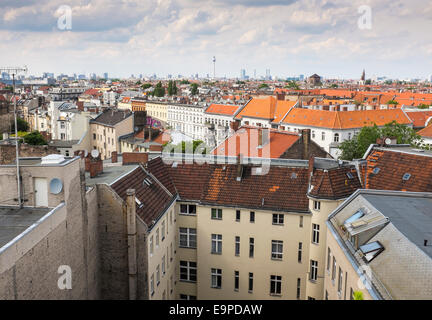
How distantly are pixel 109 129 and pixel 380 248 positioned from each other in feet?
179

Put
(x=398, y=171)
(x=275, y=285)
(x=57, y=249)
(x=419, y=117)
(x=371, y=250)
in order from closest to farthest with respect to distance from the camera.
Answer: (x=371, y=250)
(x=57, y=249)
(x=275, y=285)
(x=398, y=171)
(x=419, y=117)

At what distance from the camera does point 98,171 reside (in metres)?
27.4

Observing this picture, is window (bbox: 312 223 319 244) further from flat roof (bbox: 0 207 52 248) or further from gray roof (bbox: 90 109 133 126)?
gray roof (bbox: 90 109 133 126)

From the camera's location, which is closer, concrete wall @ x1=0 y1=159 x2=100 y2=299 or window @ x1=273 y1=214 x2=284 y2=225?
concrete wall @ x1=0 y1=159 x2=100 y2=299

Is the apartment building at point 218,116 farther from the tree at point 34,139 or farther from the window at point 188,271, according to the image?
the window at point 188,271

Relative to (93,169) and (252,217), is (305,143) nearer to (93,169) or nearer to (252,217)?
(252,217)

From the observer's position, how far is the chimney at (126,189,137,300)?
23172 mm

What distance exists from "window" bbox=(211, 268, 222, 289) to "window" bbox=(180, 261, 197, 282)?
55.5 inches

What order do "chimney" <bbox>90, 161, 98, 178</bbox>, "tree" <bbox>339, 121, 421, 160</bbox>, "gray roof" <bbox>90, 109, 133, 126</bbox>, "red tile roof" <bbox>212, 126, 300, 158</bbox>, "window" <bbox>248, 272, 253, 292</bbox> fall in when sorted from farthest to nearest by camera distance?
"gray roof" <bbox>90, 109, 133, 126</bbox>
"tree" <bbox>339, 121, 421, 160</bbox>
"red tile roof" <bbox>212, 126, 300, 158</bbox>
"window" <bbox>248, 272, 253, 292</bbox>
"chimney" <bbox>90, 161, 98, 178</bbox>

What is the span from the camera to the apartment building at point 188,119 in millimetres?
101438

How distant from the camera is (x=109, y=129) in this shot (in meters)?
65.9

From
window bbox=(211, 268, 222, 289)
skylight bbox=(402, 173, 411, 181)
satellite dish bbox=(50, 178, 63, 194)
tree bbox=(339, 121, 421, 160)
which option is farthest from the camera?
tree bbox=(339, 121, 421, 160)

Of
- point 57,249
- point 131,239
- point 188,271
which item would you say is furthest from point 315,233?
point 57,249

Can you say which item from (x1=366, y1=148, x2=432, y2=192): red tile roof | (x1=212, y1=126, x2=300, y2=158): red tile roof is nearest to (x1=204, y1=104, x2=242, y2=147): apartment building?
(x1=212, y1=126, x2=300, y2=158): red tile roof
